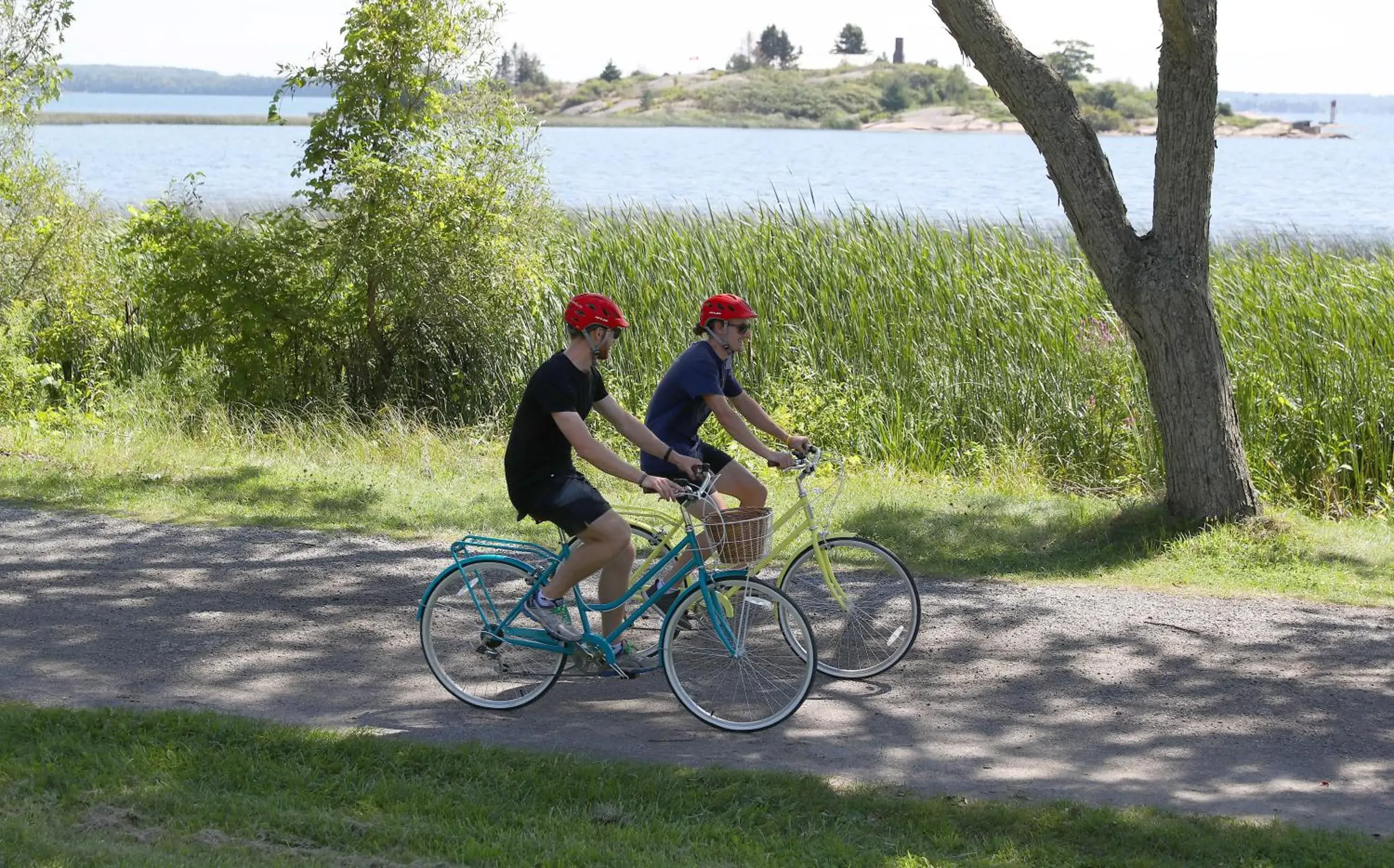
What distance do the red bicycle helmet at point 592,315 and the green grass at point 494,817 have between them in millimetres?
1790

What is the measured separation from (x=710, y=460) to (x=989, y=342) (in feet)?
26.8

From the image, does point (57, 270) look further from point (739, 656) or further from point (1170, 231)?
point (739, 656)

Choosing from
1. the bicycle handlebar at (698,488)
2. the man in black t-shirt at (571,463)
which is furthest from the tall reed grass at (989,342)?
the man in black t-shirt at (571,463)

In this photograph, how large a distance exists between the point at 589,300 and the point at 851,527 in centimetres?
434

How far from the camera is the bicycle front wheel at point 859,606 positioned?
688 cm

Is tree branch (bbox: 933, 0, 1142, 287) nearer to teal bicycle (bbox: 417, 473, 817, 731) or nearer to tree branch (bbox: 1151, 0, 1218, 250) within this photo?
tree branch (bbox: 1151, 0, 1218, 250)

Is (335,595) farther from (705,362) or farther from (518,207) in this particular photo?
(518,207)

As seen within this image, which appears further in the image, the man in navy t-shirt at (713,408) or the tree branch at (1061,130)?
the tree branch at (1061,130)

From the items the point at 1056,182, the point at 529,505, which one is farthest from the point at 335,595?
the point at 1056,182

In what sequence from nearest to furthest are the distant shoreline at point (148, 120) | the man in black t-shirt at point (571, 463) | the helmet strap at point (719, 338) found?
1. the man in black t-shirt at point (571, 463)
2. the helmet strap at point (719, 338)
3. the distant shoreline at point (148, 120)

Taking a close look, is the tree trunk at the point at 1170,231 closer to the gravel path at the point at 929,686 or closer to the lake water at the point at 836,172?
the gravel path at the point at 929,686

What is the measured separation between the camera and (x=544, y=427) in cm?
617

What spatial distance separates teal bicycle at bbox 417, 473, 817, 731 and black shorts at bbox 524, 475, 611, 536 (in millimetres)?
235

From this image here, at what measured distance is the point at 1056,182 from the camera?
9.72 meters
